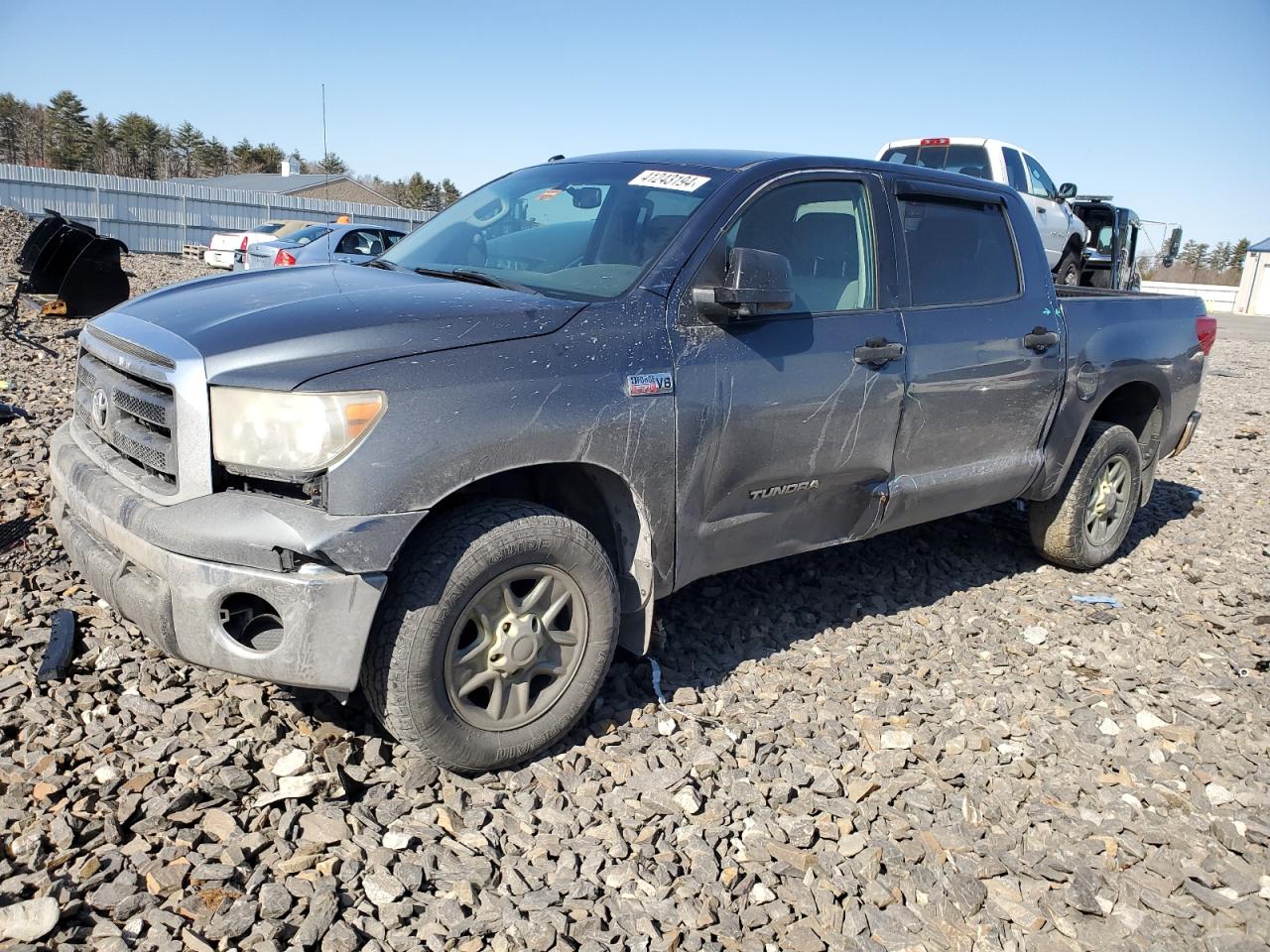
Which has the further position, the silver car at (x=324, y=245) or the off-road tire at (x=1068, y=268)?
the silver car at (x=324, y=245)

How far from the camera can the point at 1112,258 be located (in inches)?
571

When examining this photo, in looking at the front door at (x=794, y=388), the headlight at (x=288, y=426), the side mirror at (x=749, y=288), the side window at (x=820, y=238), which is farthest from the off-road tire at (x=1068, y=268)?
the headlight at (x=288, y=426)

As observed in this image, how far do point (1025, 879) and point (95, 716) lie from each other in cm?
289

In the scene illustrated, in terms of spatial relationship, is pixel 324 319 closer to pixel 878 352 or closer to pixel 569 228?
pixel 569 228

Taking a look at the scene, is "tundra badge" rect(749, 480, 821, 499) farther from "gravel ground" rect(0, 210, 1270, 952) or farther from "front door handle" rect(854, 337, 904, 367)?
"gravel ground" rect(0, 210, 1270, 952)

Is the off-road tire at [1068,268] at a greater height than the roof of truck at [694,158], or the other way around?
the roof of truck at [694,158]

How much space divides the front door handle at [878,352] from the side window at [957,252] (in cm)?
33

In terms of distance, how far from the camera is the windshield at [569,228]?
333cm

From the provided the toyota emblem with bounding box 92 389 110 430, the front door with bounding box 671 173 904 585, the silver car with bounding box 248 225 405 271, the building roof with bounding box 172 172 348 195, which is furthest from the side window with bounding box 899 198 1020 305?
the building roof with bounding box 172 172 348 195

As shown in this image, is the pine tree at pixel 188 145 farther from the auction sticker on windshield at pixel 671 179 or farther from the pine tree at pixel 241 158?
the auction sticker on windshield at pixel 671 179

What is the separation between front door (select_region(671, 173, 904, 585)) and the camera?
323 centimetres

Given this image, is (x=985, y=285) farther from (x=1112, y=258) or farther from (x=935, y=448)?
(x=1112, y=258)

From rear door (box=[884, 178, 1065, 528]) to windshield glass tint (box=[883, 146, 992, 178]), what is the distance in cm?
805

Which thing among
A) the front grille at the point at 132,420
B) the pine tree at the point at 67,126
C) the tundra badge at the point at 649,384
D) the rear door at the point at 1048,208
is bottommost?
the front grille at the point at 132,420
